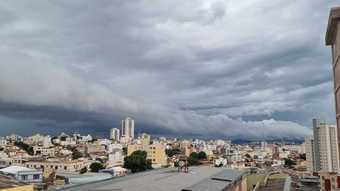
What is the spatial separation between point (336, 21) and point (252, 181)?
62217mm

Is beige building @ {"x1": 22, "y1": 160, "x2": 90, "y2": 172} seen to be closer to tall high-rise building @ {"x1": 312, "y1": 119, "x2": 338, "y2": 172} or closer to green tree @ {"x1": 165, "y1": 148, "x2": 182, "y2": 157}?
green tree @ {"x1": 165, "y1": 148, "x2": 182, "y2": 157}

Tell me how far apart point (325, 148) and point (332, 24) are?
328 feet

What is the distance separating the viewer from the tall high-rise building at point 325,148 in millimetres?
108594

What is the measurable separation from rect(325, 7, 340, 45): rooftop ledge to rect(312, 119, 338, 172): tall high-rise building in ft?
310

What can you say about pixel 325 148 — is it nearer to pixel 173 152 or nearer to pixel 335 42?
pixel 173 152

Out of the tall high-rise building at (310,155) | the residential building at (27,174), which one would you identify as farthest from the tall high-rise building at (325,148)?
the residential building at (27,174)

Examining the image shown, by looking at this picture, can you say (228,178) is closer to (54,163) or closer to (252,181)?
(252,181)

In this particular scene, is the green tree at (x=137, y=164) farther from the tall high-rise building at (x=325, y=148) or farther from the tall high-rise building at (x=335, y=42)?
the tall high-rise building at (x=335, y=42)

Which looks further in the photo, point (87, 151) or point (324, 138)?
point (87, 151)

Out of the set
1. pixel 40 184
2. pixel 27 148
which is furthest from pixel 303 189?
pixel 27 148

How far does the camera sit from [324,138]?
111438 millimetres

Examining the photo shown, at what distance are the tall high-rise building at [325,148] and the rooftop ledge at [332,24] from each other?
310ft

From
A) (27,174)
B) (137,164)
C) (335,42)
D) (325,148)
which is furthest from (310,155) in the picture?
(335,42)

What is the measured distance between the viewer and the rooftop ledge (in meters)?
18.2
